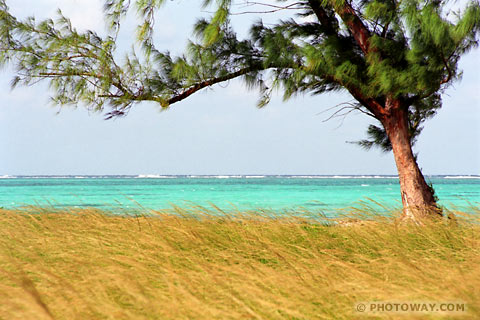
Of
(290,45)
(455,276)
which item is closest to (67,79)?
(290,45)

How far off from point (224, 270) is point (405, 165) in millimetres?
4050

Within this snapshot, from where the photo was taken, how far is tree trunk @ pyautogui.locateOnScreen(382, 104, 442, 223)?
6422 millimetres

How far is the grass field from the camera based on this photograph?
252 centimetres

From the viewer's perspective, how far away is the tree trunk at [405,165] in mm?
6422

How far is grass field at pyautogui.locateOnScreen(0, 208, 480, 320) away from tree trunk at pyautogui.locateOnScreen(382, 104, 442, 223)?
1.00 m

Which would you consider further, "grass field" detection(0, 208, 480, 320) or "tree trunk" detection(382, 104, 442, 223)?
"tree trunk" detection(382, 104, 442, 223)

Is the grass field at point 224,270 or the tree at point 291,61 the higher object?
the tree at point 291,61

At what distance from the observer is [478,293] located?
8.91 ft

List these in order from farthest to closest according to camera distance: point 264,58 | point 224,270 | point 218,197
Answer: point 218,197
point 264,58
point 224,270

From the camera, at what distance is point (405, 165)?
6484mm

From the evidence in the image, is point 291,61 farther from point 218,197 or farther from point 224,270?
point 218,197

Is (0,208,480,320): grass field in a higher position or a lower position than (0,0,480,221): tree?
lower

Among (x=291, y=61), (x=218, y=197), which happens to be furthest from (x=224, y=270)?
(x=218, y=197)

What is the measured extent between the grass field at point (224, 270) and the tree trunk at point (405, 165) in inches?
39.5
